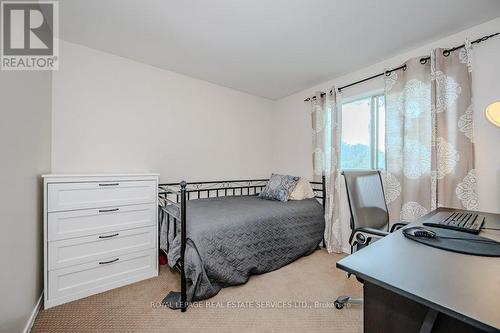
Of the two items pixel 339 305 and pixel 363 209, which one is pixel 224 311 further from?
pixel 363 209

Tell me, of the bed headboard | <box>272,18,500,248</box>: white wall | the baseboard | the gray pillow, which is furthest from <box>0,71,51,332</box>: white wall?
<box>272,18,500,248</box>: white wall

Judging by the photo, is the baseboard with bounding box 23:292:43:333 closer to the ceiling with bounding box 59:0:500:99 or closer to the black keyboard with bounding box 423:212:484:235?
the ceiling with bounding box 59:0:500:99

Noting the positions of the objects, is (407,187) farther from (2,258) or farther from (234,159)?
(2,258)

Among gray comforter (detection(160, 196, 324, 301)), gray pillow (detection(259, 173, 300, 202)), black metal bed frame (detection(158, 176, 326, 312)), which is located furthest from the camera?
gray pillow (detection(259, 173, 300, 202))

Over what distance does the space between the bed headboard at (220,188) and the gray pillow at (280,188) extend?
0.37 metres

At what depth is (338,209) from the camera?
2.54m

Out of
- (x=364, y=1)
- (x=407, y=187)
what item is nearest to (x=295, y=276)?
(x=407, y=187)

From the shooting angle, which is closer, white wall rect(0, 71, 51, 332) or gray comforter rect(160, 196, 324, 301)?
white wall rect(0, 71, 51, 332)

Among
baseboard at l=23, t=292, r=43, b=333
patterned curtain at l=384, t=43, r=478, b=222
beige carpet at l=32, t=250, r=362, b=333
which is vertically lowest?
beige carpet at l=32, t=250, r=362, b=333

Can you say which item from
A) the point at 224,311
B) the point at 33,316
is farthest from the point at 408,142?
the point at 33,316

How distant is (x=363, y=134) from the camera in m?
2.54

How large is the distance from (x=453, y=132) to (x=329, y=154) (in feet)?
3.85

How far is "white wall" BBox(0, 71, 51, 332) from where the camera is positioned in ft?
3.60

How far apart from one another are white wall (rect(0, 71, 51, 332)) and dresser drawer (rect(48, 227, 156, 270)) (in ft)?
0.40
